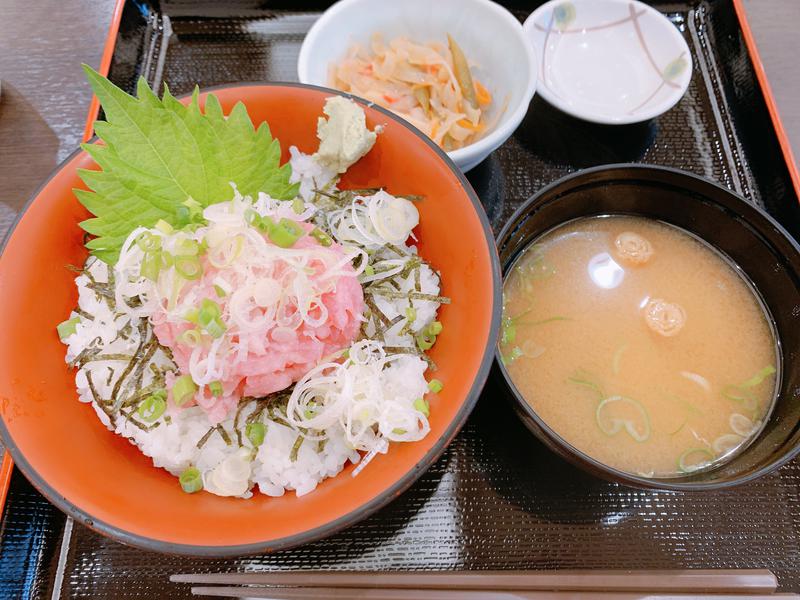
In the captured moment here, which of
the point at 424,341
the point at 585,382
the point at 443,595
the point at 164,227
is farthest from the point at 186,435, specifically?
the point at 585,382

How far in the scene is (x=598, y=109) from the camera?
7.24 feet

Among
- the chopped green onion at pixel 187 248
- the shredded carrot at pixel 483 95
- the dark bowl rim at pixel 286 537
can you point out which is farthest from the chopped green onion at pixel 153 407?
the shredded carrot at pixel 483 95

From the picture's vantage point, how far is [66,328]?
1.43m

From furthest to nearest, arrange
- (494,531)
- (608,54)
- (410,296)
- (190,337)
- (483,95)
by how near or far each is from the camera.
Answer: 1. (608,54)
2. (483,95)
3. (494,531)
4. (410,296)
5. (190,337)

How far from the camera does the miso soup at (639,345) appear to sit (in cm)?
163

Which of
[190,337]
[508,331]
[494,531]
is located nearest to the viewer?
[190,337]

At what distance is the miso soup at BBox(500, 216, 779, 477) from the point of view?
5.34 feet

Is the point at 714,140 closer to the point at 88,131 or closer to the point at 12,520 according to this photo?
the point at 88,131

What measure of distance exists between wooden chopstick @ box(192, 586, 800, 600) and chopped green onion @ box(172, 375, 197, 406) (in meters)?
0.53

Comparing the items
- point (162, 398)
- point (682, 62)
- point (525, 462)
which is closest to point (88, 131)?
point (162, 398)

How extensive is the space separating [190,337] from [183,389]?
5.2 inches

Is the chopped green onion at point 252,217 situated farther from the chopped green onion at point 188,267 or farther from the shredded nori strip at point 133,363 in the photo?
the shredded nori strip at point 133,363

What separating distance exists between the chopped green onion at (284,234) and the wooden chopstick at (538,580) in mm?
865

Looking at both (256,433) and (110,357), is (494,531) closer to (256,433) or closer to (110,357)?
(256,433)
